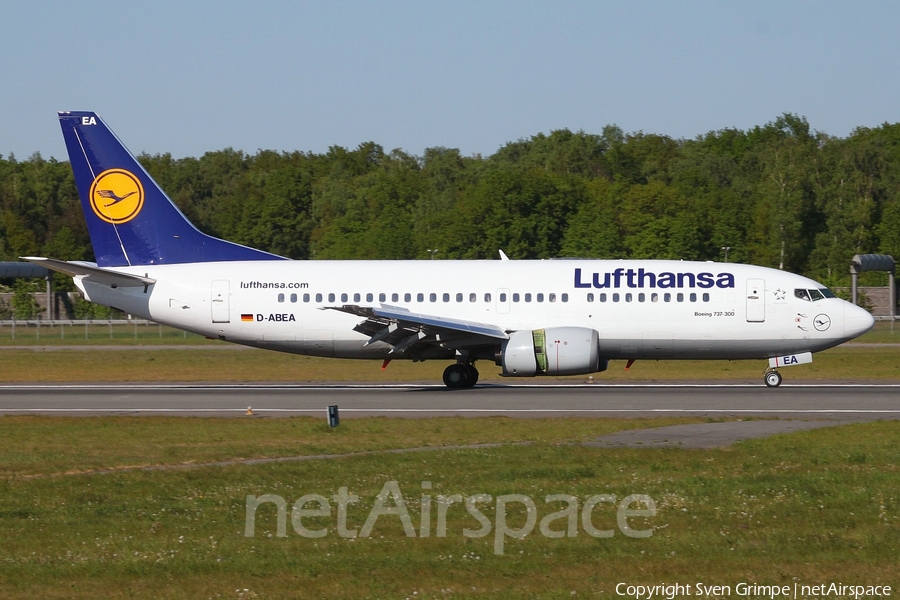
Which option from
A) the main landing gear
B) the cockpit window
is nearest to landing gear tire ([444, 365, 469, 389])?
the main landing gear

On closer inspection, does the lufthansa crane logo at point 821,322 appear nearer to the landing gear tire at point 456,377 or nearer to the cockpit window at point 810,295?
the cockpit window at point 810,295

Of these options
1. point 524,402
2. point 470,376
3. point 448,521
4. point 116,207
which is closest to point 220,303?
point 116,207

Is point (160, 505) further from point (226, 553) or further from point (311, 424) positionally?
point (311, 424)

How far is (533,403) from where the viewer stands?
27562 millimetres

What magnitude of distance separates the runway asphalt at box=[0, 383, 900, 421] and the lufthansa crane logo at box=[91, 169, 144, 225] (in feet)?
17.3

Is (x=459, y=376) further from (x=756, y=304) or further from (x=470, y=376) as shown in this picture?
(x=756, y=304)

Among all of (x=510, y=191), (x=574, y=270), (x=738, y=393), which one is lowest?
(x=738, y=393)

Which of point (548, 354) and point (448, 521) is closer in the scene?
point (448, 521)

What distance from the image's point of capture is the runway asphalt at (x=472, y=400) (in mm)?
25312

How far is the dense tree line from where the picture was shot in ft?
301

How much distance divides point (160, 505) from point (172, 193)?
429ft

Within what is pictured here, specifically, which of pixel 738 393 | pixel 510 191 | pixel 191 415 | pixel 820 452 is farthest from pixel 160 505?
pixel 510 191

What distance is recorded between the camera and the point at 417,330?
31.1m

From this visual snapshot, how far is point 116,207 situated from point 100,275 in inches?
102
